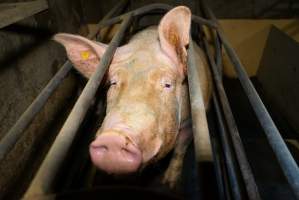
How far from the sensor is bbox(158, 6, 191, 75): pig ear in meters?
1.63

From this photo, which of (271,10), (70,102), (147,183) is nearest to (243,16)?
(271,10)

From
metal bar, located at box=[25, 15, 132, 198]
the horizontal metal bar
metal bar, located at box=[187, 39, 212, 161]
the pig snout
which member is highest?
the horizontal metal bar

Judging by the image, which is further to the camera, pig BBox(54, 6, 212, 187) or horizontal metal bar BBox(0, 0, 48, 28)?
horizontal metal bar BBox(0, 0, 48, 28)

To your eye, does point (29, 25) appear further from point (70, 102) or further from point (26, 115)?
point (26, 115)

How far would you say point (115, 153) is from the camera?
1216 mm

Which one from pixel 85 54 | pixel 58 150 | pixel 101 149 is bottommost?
pixel 101 149

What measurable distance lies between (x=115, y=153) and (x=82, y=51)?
3.19 feet

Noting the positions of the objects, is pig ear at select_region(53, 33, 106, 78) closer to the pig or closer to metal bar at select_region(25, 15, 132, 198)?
the pig

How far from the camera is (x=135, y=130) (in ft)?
4.08

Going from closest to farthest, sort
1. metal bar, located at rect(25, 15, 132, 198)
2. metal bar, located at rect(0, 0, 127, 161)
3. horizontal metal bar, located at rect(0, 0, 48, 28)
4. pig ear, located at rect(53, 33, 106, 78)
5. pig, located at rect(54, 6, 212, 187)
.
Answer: metal bar, located at rect(25, 15, 132, 198)
metal bar, located at rect(0, 0, 127, 161)
pig, located at rect(54, 6, 212, 187)
horizontal metal bar, located at rect(0, 0, 48, 28)
pig ear, located at rect(53, 33, 106, 78)

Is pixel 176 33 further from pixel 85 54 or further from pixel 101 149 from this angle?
pixel 101 149

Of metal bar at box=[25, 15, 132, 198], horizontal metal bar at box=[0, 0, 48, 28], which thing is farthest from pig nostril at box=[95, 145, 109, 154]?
horizontal metal bar at box=[0, 0, 48, 28]

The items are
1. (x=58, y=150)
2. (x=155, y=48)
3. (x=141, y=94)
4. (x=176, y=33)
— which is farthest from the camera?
(x=155, y=48)

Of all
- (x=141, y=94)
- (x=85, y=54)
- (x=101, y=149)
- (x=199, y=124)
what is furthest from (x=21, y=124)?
(x=85, y=54)
